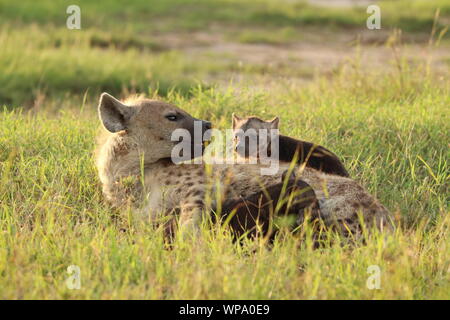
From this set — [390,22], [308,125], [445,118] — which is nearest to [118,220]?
[308,125]

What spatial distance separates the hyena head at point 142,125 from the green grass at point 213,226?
0.44m

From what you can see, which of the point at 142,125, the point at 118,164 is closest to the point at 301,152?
the point at 142,125

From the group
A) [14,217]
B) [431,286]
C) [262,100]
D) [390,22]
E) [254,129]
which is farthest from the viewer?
[390,22]

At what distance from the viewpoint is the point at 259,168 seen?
4.42m

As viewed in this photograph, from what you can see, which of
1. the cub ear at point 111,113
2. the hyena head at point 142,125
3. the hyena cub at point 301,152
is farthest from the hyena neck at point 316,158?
the cub ear at point 111,113

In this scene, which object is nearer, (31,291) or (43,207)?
(31,291)

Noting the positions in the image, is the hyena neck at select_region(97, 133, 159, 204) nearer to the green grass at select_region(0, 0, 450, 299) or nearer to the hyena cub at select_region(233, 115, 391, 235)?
the green grass at select_region(0, 0, 450, 299)

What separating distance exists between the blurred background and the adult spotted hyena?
274 centimetres

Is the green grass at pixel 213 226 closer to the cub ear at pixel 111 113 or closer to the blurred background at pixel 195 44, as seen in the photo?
the blurred background at pixel 195 44

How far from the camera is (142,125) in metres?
4.60

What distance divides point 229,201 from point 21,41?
709cm

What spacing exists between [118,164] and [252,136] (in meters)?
0.92
